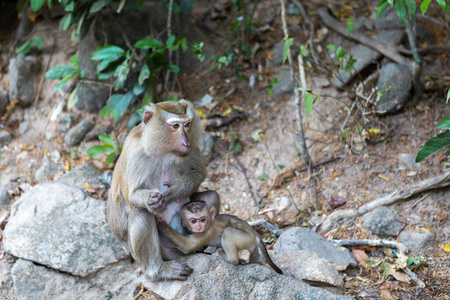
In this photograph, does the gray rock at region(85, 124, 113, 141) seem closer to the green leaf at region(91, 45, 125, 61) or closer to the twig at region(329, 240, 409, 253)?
the green leaf at region(91, 45, 125, 61)

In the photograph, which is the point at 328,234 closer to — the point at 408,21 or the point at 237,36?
the point at 408,21

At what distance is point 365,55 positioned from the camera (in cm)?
648

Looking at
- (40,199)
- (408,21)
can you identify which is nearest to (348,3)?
(408,21)

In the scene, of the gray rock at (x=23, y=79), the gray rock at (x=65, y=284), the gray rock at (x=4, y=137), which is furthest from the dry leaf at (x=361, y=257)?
the gray rock at (x=23, y=79)

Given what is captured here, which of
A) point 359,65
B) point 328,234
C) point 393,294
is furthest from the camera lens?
point 359,65

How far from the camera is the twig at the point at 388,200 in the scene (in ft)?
15.9

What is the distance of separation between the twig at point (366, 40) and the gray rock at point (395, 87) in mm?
127

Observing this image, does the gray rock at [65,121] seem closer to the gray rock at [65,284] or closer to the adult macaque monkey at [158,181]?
the gray rock at [65,284]

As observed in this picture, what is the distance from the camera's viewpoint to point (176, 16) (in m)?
7.34

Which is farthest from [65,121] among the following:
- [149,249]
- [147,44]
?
[149,249]

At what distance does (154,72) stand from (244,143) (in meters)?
1.64

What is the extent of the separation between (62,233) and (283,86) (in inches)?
150

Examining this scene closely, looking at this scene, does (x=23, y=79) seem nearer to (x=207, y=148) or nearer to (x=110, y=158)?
(x=110, y=158)

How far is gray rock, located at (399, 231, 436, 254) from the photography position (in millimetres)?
4594
